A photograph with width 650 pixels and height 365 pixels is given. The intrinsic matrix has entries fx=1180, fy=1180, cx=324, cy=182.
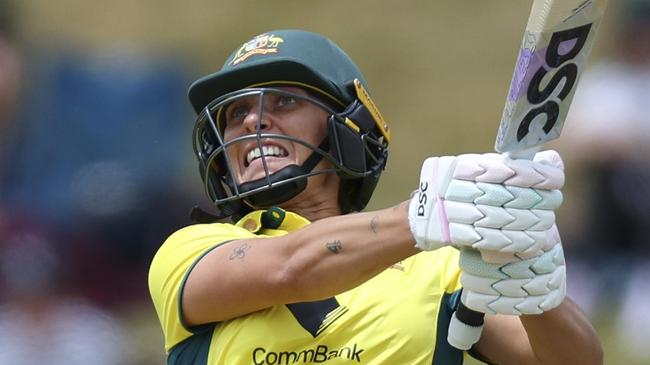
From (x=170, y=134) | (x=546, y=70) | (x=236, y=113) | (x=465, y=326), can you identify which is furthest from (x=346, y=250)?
(x=170, y=134)

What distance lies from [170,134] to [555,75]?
11.2 ft

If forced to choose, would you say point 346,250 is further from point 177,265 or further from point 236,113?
point 236,113

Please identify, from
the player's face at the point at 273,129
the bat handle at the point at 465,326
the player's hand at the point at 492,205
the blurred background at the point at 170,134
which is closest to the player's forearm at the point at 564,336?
the bat handle at the point at 465,326

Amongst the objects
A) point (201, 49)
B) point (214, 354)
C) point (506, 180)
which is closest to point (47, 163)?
point (201, 49)

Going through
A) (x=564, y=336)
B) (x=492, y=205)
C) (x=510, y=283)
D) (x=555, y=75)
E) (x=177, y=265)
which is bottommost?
(x=564, y=336)

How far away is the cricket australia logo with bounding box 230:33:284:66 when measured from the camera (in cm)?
303

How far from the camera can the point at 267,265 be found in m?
2.44

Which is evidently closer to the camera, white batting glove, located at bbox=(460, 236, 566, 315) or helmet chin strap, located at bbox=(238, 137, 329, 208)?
white batting glove, located at bbox=(460, 236, 566, 315)

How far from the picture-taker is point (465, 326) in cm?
241

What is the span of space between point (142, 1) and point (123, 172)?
104 cm

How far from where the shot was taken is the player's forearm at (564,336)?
2465 millimetres

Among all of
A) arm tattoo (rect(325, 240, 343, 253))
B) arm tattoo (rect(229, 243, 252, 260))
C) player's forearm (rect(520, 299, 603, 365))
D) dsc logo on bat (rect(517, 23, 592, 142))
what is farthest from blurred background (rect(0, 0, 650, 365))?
dsc logo on bat (rect(517, 23, 592, 142))

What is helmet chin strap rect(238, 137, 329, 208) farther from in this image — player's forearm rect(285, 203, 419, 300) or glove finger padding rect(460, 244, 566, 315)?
glove finger padding rect(460, 244, 566, 315)

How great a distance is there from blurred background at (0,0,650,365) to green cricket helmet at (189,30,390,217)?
207 centimetres
